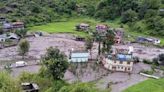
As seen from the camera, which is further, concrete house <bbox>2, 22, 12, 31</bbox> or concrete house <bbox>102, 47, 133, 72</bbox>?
concrete house <bbox>2, 22, 12, 31</bbox>

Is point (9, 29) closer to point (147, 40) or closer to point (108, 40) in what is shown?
point (108, 40)

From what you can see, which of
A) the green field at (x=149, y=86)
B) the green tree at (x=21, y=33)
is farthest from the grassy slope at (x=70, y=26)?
the green field at (x=149, y=86)

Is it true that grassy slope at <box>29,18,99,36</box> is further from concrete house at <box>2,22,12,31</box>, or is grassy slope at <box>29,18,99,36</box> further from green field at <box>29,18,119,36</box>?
concrete house at <box>2,22,12,31</box>

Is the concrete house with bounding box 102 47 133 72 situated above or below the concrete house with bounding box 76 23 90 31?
below

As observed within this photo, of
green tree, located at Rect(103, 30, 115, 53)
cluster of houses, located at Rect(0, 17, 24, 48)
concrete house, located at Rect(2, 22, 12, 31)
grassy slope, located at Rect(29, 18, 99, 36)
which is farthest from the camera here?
grassy slope, located at Rect(29, 18, 99, 36)

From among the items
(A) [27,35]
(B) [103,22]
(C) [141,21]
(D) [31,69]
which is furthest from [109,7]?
(D) [31,69]

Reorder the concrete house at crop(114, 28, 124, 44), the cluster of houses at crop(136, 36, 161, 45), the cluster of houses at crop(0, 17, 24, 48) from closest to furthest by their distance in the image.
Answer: the cluster of houses at crop(0, 17, 24, 48)
the concrete house at crop(114, 28, 124, 44)
the cluster of houses at crop(136, 36, 161, 45)

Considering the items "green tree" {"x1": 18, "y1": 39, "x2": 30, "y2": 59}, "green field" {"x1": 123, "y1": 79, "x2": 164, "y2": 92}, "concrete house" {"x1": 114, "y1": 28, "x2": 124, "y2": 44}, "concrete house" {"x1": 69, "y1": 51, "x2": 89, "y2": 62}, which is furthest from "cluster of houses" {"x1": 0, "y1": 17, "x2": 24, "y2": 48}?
"green field" {"x1": 123, "y1": 79, "x2": 164, "y2": 92}
